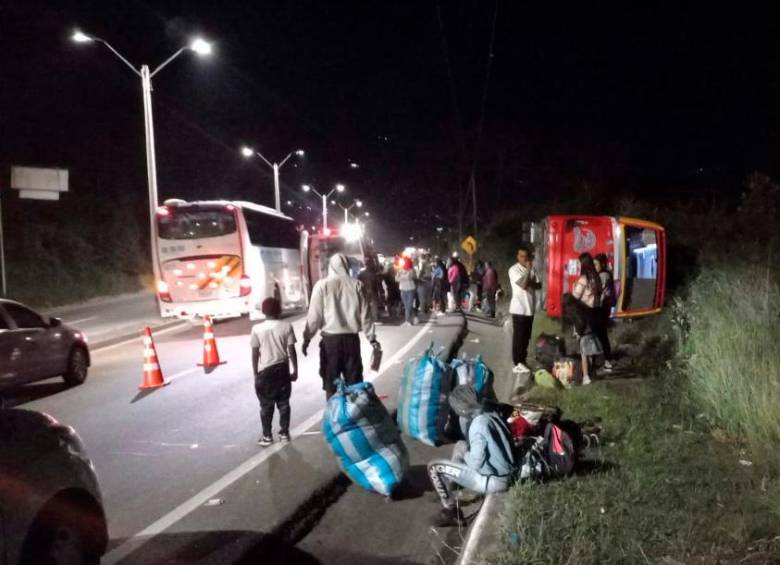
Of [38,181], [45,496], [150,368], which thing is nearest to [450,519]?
[45,496]

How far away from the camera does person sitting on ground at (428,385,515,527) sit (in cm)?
506

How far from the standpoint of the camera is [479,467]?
5062mm

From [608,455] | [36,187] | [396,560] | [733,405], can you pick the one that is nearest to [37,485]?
[396,560]

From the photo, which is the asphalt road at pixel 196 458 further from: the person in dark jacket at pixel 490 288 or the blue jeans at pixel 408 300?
the person in dark jacket at pixel 490 288

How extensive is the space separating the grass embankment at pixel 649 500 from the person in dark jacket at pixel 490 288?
476 inches

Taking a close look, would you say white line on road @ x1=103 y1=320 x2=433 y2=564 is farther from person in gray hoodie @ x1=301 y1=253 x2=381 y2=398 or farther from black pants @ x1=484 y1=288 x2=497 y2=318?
black pants @ x1=484 y1=288 x2=497 y2=318

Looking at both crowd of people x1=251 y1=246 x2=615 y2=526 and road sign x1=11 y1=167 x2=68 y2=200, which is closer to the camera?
crowd of people x1=251 y1=246 x2=615 y2=526

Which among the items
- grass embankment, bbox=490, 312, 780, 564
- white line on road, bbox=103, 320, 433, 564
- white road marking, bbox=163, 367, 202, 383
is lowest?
white line on road, bbox=103, 320, 433, 564

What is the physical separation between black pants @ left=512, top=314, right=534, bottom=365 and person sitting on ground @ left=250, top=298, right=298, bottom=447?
3887mm

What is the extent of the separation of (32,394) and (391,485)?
24.7 feet

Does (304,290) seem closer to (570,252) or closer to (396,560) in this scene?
(570,252)

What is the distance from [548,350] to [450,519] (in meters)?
4.91

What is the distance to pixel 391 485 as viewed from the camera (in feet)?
18.0

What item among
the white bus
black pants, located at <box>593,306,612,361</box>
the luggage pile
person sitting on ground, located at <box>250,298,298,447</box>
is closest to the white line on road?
person sitting on ground, located at <box>250,298,298,447</box>
